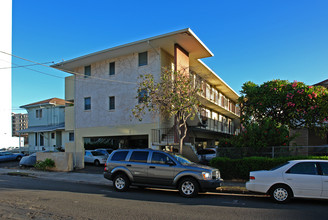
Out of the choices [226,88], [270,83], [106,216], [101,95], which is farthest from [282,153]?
[226,88]

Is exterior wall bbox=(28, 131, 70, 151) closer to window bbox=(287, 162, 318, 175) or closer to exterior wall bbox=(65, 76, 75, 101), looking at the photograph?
exterior wall bbox=(65, 76, 75, 101)

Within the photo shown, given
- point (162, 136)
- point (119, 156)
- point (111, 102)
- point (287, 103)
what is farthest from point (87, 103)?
point (287, 103)

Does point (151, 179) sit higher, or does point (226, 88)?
point (226, 88)

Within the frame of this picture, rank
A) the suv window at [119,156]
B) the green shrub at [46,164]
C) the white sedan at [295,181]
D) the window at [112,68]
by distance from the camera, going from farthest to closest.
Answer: the window at [112,68]
the green shrub at [46,164]
the suv window at [119,156]
the white sedan at [295,181]

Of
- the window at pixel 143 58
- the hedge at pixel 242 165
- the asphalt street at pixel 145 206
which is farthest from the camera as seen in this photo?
the window at pixel 143 58

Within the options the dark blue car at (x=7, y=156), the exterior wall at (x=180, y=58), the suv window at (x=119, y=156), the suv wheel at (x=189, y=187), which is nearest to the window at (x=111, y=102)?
the exterior wall at (x=180, y=58)

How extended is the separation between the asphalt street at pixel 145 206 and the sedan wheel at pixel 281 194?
0.68 ft

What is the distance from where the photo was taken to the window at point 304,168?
28.3ft

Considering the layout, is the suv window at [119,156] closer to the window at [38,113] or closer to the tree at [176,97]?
the tree at [176,97]

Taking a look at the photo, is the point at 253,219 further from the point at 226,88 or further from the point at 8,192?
the point at 226,88

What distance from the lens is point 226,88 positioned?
33188mm

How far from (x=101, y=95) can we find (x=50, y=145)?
1564cm

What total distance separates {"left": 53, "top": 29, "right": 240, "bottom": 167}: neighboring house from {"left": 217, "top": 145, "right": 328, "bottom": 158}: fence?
3.45m

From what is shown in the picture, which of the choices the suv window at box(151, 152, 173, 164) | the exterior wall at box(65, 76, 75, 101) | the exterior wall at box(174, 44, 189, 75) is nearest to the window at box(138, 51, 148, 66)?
the exterior wall at box(174, 44, 189, 75)
